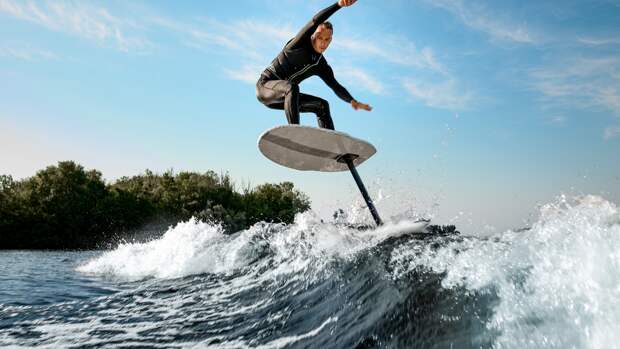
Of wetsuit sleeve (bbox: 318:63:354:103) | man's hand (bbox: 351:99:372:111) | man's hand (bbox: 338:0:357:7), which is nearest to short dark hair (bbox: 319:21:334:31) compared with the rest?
man's hand (bbox: 338:0:357:7)

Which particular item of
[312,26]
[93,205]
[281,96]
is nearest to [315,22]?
[312,26]

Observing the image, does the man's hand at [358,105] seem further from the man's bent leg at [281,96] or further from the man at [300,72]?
the man's bent leg at [281,96]

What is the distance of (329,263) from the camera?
5.57 meters

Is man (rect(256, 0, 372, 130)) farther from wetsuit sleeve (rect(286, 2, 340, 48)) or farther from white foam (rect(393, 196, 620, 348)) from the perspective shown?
white foam (rect(393, 196, 620, 348))

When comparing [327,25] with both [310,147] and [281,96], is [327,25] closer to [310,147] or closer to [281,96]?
[281,96]

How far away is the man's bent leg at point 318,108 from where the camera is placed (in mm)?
7402

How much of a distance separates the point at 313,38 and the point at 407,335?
5.24 metres

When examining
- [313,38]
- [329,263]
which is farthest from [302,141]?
[329,263]

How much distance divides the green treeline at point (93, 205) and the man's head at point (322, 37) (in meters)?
53.1

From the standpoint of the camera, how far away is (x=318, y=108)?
745 cm

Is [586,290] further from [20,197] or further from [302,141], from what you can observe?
[20,197]

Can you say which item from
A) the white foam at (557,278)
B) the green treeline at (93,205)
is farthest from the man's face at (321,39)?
the green treeline at (93,205)

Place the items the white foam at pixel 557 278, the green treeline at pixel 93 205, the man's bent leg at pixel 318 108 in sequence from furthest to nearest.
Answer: the green treeline at pixel 93 205
the man's bent leg at pixel 318 108
the white foam at pixel 557 278

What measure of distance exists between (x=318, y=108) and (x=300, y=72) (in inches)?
26.0
